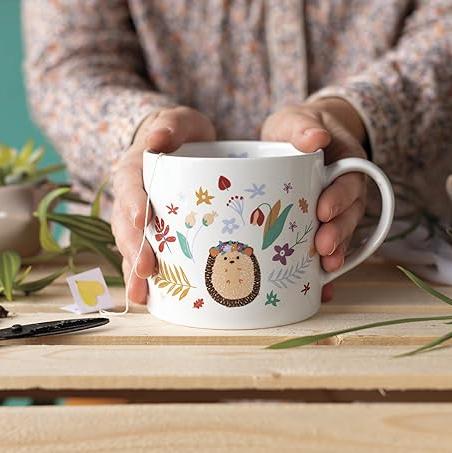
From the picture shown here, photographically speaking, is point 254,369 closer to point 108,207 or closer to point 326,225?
point 326,225

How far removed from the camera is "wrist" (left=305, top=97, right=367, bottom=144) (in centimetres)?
69

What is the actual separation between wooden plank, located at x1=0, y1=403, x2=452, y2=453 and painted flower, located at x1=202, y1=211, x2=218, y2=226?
0.41 ft

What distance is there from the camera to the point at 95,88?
2.90 ft

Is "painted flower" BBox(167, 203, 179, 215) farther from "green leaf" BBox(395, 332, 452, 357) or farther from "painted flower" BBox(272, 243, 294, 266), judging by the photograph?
"green leaf" BBox(395, 332, 452, 357)

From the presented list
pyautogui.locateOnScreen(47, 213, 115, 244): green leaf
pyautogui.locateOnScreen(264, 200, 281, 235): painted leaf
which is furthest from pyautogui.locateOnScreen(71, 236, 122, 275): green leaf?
pyautogui.locateOnScreen(264, 200, 281, 235): painted leaf

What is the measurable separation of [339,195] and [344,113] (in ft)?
0.62

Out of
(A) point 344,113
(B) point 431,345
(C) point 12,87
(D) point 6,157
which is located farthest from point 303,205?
(C) point 12,87

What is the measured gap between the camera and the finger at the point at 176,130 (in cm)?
55

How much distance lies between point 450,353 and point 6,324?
30cm

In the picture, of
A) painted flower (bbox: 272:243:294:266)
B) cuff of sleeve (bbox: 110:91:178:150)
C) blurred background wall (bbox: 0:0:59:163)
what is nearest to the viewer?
painted flower (bbox: 272:243:294:266)

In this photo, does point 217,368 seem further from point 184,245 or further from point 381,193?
point 381,193

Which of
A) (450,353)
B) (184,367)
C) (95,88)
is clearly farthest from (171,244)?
(95,88)

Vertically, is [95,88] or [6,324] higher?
[95,88]

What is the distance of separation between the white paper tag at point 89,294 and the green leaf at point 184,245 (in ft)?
0.33
